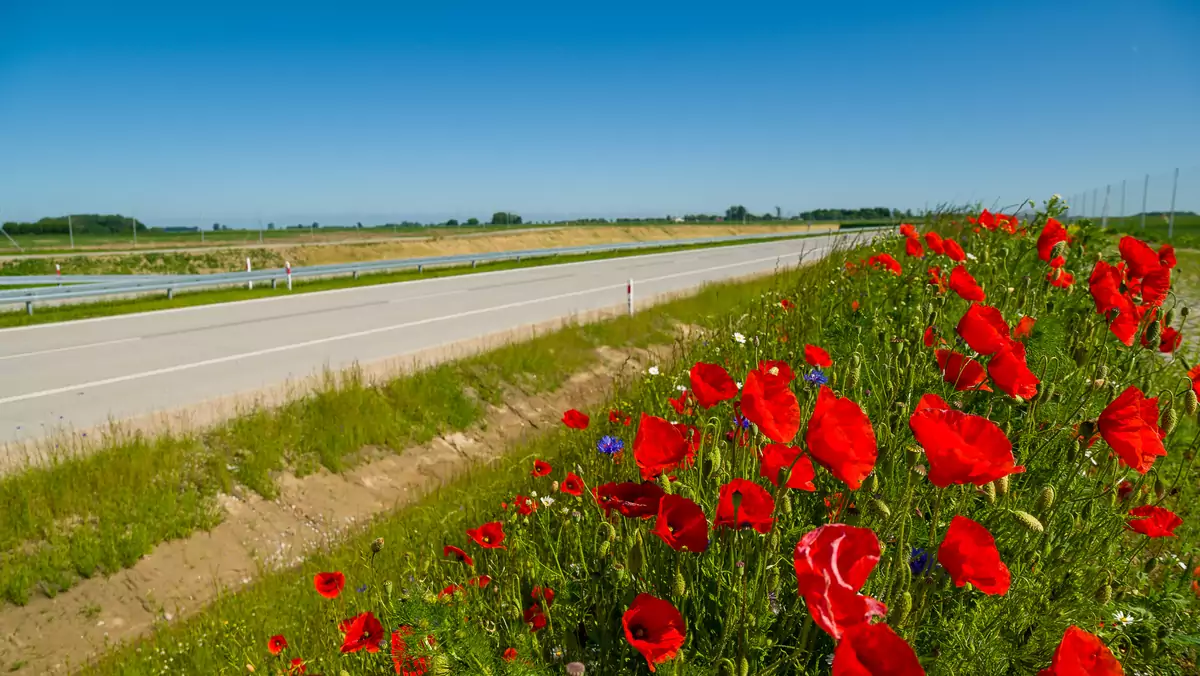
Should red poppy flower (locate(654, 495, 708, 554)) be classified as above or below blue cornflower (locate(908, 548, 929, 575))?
above

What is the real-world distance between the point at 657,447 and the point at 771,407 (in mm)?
325

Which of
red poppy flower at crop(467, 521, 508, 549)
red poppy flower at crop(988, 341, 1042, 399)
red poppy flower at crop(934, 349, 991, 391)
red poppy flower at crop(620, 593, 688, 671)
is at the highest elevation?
red poppy flower at crop(988, 341, 1042, 399)

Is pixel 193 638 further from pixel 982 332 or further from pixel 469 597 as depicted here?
pixel 982 332

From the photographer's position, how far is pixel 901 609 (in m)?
1.42

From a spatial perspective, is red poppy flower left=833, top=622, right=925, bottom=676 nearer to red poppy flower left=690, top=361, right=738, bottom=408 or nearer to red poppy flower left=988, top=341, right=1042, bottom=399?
red poppy flower left=690, top=361, right=738, bottom=408

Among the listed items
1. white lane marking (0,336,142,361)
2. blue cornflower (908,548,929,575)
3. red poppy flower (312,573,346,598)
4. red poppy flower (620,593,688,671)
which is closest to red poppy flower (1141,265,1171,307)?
blue cornflower (908,548,929,575)

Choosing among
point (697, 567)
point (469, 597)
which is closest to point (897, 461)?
point (697, 567)

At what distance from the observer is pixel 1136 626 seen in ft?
7.40

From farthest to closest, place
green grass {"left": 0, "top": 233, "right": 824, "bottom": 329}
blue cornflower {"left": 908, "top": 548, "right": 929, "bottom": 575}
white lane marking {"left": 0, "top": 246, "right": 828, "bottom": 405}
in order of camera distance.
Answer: green grass {"left": 0, "top": 233, "right": 824, "bottom": 329} → white lane marking {"left": 0, "top": 246, "right": 828, "bottom": 405} → blue cornflower {"left": 908, "top": 548, "right": 929, "bottom": 575}

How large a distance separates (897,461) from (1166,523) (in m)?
0.83

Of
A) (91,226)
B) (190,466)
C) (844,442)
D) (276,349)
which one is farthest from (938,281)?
(91,226)

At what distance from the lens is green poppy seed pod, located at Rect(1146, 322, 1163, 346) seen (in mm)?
2744

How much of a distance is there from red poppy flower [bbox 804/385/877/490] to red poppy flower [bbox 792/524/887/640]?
22 centimetres

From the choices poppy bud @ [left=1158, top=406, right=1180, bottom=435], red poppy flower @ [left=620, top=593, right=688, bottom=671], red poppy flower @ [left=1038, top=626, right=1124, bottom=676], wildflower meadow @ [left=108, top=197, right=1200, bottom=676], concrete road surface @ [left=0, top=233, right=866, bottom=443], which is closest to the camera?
red poppy flower @ [left=1038, top=626, right=1124, bottom=676]
